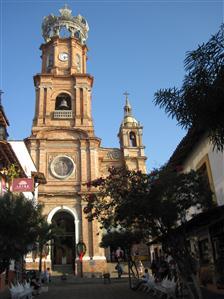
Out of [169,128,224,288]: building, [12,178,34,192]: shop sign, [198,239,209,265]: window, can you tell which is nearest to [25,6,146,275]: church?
[12,178,34,192]: shop sign

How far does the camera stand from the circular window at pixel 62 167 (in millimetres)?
39531

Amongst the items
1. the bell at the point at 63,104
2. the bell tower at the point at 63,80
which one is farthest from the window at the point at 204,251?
the bell at the point at 63,104

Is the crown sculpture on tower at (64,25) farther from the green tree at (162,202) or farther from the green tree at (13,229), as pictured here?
the green tree at (162,202)

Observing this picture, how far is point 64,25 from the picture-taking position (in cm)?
4841

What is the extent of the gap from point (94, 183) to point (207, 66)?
8.61 meters

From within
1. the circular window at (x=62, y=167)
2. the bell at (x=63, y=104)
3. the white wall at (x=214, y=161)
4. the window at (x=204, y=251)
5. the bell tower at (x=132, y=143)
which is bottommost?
the window at (x=204, y=251)

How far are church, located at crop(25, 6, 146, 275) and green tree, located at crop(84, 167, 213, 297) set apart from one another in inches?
958

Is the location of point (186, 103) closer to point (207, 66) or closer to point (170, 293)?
point (207, 66)

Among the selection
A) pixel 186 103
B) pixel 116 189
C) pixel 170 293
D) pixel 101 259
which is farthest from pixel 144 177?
pixel 101 259

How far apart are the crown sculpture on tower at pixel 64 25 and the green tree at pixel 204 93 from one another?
4357cm

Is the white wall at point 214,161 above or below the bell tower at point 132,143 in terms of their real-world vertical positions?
below

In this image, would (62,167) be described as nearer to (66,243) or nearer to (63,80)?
(66,243)

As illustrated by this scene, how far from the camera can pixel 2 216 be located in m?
14.1

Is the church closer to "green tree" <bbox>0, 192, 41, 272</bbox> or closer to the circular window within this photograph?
the circular window
